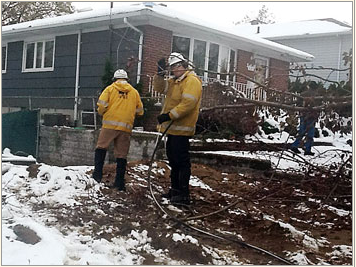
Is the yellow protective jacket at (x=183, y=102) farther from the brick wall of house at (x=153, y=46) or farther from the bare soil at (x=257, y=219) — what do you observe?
the brick wall of house at (x=153, y=46)

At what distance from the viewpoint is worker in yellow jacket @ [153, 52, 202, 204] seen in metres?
5.54

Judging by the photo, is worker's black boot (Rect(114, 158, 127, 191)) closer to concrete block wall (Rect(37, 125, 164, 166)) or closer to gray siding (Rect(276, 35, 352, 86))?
concrete block wall (Rect(37, 125, 164, 166))

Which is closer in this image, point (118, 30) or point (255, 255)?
point (255, 255)

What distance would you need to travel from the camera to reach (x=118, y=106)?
6.49 meters

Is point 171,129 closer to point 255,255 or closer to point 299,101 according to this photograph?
point 299,101

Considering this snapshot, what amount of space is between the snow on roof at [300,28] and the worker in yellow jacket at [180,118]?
56.6 feet

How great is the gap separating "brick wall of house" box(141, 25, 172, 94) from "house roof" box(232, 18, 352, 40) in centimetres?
1036

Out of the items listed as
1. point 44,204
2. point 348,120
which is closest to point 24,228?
point 44,204

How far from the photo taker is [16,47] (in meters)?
17.1

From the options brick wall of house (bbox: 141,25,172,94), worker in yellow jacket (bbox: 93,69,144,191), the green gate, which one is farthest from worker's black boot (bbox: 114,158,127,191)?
the green gate

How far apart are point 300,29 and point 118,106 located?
2078 cm

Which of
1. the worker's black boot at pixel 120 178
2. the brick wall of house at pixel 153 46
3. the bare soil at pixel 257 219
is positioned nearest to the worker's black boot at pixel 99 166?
the worker's black boot at pixel 120 178

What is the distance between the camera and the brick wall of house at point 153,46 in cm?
1203

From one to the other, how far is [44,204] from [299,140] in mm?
3090
